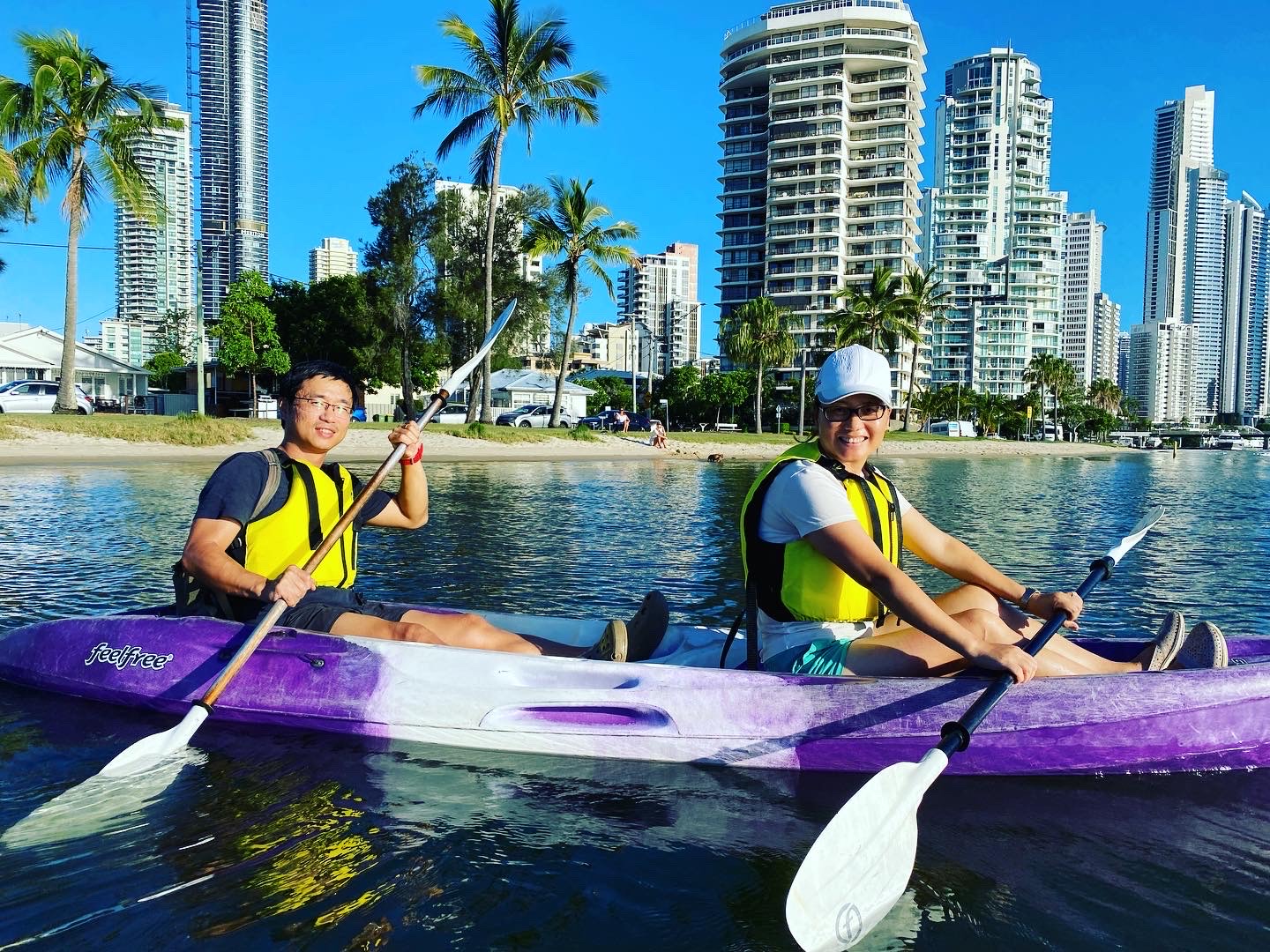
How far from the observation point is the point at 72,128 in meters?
24.9

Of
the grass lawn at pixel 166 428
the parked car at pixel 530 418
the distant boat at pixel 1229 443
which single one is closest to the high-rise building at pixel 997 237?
the distant boat at pixel 1229 443

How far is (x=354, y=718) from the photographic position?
4656 mm

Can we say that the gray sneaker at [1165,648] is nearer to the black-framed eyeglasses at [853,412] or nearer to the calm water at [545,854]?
the calm water at [545,854]

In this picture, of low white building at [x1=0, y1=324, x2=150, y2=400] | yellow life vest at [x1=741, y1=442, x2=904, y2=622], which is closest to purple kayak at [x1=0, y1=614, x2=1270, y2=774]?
yellow life vest at [x1=741, y1=442, x2=904, y2=622]

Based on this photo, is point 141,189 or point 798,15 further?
point 798,15

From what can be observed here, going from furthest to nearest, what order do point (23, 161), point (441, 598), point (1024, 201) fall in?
point (1024, 201)
point (23, 161)
point (441, 598)

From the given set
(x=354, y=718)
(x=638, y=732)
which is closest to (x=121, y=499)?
(x=354, y=718)

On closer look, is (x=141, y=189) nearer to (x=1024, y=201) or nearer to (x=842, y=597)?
(x=842, y=597)

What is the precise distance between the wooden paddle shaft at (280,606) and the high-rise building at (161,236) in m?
23.3

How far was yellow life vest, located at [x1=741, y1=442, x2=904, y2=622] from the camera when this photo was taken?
12.9 ft

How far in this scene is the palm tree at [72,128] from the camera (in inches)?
953

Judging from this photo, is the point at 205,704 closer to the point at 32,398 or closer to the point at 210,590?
the point at 210,590

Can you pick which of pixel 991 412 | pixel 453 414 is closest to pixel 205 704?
pixel 453 414

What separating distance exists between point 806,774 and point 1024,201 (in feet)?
454
